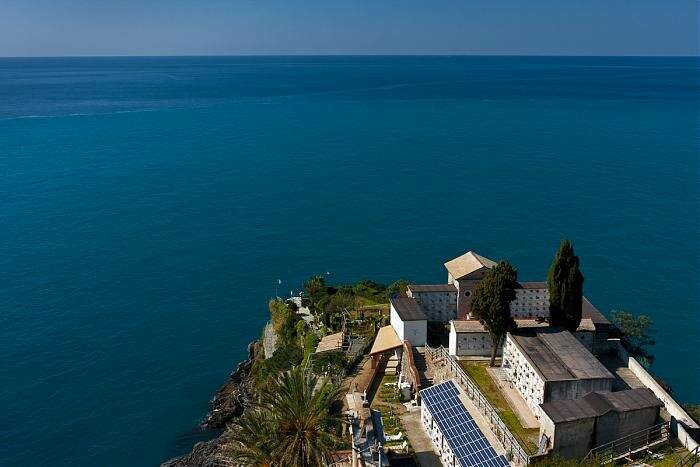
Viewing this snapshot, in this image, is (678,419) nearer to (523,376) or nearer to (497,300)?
(523,376)

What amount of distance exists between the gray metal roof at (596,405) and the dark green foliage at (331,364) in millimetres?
14059

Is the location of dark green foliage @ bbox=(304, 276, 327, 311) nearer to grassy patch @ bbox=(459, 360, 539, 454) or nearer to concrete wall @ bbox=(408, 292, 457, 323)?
concrete wall @ bbox=(408, 292, 457, 323)

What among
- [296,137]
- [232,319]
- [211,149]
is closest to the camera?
[232,319]

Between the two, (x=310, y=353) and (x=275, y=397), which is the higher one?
(x=275, y=397)

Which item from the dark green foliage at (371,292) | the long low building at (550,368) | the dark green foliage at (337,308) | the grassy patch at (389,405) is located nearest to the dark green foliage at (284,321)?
the dark green foliage at (337,308)

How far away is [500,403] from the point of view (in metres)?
31.1

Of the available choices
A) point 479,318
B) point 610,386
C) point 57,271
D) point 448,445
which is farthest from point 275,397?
point 57,271

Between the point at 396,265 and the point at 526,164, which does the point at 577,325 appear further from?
the point at 526,164

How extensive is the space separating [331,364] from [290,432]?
1299 centimetres

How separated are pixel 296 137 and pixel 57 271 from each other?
7589 cm

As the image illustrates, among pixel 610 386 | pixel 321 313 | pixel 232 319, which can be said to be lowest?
pixel 232 319

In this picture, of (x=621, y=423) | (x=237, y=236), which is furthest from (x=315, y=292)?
(x=621, y=423)

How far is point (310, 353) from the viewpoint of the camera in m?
42.6

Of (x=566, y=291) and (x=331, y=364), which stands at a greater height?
(x=566, y=291)
